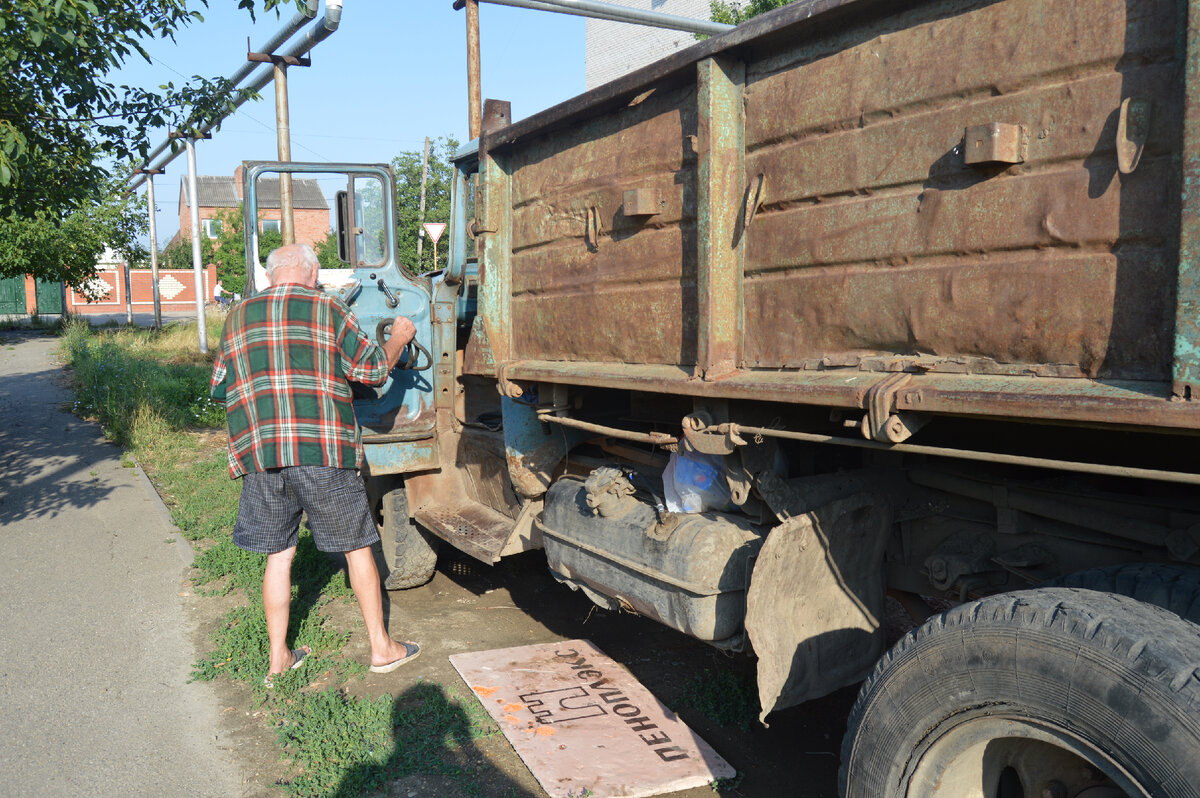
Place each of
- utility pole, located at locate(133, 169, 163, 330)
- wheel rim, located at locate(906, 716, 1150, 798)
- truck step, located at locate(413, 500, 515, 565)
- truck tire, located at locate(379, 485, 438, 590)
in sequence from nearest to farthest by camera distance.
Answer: wheel rim, located at locate(906, 716, 1150, 798)
truck step, located at locate(413, 500, 515, 565)
truck tire, located at locate(379, 485, 438, 590)
utility pole, located at locate(133, 169, 163, 330)

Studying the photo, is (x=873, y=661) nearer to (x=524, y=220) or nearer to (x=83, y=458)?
(x=524, y=220)

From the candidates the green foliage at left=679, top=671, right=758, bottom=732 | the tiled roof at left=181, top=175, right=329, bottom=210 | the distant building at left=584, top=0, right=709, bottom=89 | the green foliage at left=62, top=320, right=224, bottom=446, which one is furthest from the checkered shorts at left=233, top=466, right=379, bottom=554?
the tiled roof at left=181, top=175, right=329, bottom=210

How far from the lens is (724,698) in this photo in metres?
3.68

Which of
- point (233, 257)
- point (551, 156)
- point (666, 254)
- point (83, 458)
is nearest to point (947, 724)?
point (666, 254)

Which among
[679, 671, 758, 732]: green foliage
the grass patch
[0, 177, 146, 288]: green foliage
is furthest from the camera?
[0, 177, 146, 288]: green foliage

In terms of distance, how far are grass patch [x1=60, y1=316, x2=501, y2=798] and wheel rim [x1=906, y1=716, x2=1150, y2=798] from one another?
159cm

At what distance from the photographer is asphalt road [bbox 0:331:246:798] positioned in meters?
3.32

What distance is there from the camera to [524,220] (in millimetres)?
3838

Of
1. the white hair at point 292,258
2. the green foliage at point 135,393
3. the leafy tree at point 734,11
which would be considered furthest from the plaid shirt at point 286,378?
the leafy tree at point 734,11

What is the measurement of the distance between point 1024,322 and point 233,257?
38.4 m

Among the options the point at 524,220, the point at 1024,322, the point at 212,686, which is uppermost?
the point at 524,220

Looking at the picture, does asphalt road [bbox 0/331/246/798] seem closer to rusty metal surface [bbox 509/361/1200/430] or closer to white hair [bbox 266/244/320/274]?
white hair [bbox 266/244/320/274]

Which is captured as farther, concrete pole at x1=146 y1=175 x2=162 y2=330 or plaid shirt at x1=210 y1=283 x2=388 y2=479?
concrete pole at x1=146 y1=175 x2=162 y2=330

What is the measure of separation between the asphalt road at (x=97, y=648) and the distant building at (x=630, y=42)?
20.0 metres
